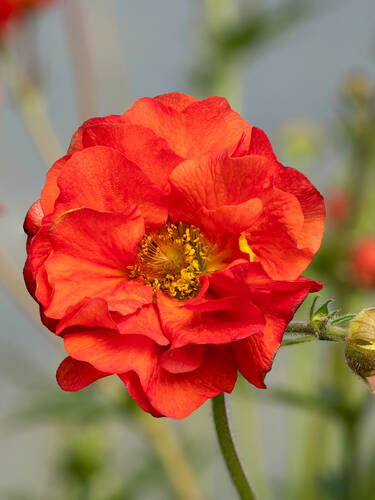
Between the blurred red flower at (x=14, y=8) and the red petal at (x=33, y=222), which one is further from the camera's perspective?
the blurred red flower at (x=14, y=8)

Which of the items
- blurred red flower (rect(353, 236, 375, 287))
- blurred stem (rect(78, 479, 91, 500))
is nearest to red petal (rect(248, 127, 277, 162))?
blurred red flower (rect(353, 236, 375, 287))

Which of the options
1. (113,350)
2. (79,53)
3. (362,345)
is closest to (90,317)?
(113,350)

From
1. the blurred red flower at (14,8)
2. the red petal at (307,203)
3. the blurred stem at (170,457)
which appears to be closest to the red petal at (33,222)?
the red petal at (307,203)

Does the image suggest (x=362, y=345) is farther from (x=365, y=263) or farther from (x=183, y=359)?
(x=365, y=263)

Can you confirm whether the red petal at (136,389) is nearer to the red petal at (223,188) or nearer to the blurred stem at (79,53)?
the red petal at (223,188)

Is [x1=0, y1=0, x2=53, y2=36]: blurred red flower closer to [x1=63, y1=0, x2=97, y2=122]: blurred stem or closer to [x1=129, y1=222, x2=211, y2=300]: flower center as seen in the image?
[x1=63, y1=0, x2=97, y2=122]: blurred stem

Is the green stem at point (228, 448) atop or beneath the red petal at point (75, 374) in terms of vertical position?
beneath

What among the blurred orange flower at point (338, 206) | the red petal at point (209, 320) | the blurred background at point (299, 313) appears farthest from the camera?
the blurred orange flower at point (338, 206)
